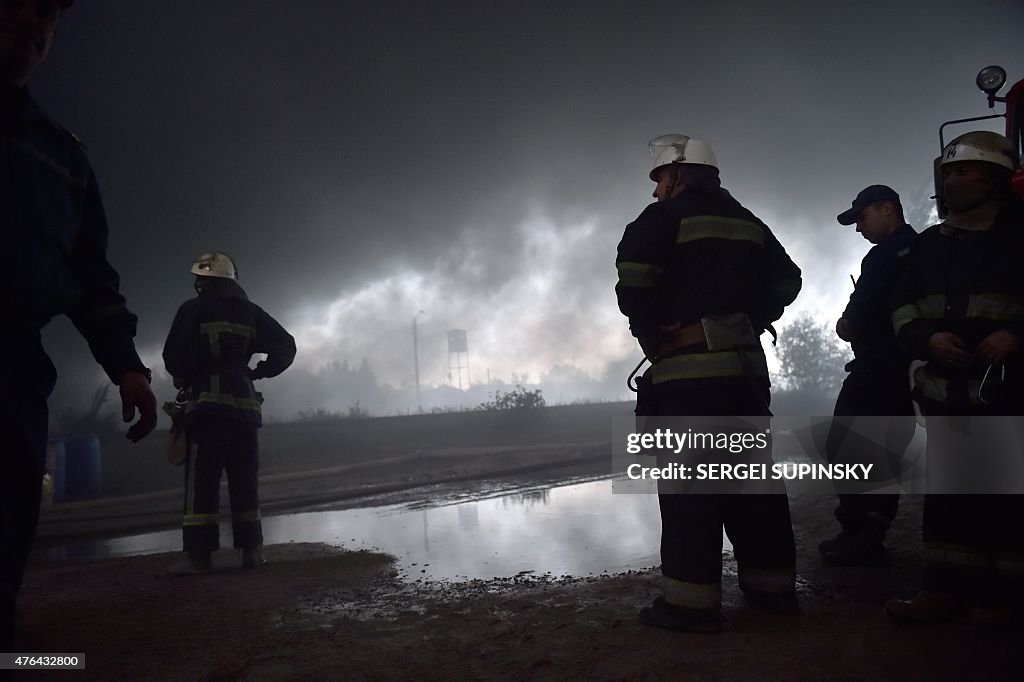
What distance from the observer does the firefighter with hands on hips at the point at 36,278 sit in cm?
174

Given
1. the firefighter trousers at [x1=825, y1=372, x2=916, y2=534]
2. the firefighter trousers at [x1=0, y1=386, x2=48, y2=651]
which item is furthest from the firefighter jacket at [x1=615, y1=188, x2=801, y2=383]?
the firefighter trousers at [x1=0, y1=386, x2=48, y2=651]

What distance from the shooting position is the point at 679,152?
337 cm

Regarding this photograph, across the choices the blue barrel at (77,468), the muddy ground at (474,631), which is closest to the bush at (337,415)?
the blue barrel at (77,468)

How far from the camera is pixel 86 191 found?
7.14ft

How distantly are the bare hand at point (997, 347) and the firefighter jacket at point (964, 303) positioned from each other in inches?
1.4

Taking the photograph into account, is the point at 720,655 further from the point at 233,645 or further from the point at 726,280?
the point at 233,645

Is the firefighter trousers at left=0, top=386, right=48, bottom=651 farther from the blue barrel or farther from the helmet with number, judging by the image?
the blue barrel

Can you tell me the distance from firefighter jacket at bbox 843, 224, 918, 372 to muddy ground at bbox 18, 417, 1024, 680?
1112 mm

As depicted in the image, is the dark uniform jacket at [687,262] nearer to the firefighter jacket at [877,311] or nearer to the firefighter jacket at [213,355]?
the firefighter jacket at [877,311]

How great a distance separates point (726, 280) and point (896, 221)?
1.86 m

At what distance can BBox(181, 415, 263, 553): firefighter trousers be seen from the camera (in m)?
4.81

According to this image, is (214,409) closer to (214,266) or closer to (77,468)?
(214,266)

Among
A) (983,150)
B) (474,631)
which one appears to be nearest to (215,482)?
(474,631)

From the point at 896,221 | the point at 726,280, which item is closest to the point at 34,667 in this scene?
the point at 726,280
